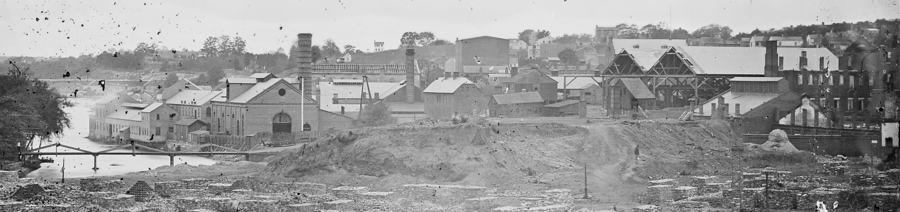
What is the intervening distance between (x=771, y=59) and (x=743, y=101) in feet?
24.8

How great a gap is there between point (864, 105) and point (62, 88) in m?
87.5

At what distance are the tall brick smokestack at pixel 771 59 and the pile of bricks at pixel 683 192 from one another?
30.2 meters

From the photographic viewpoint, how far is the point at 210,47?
167 metres

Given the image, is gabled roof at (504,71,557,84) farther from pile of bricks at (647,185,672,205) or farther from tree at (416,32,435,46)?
tree at (416,32,435,46)

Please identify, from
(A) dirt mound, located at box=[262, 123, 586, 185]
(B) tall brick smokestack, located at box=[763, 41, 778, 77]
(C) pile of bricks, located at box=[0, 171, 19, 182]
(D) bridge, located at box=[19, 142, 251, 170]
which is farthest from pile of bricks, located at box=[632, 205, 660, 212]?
(B) tall brick smokestack, located at box=[763, 41, 778, 77]

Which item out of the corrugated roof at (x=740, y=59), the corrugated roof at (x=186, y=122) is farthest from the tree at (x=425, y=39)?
the corrugated roof at (x=740, y=59)

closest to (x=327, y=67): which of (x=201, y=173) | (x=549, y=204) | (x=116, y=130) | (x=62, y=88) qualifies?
(x=116, y=130)

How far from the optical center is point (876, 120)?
6725 centimetres

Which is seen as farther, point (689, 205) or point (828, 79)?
point (828, 79)

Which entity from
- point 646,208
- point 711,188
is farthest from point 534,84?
point 646,208

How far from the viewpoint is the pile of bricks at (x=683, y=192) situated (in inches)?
1851

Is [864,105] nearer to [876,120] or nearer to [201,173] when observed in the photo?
[876,120]

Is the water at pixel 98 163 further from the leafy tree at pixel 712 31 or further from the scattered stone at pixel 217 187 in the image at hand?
the leafy tree at pixel 712 31

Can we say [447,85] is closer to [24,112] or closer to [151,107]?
[151,107]
